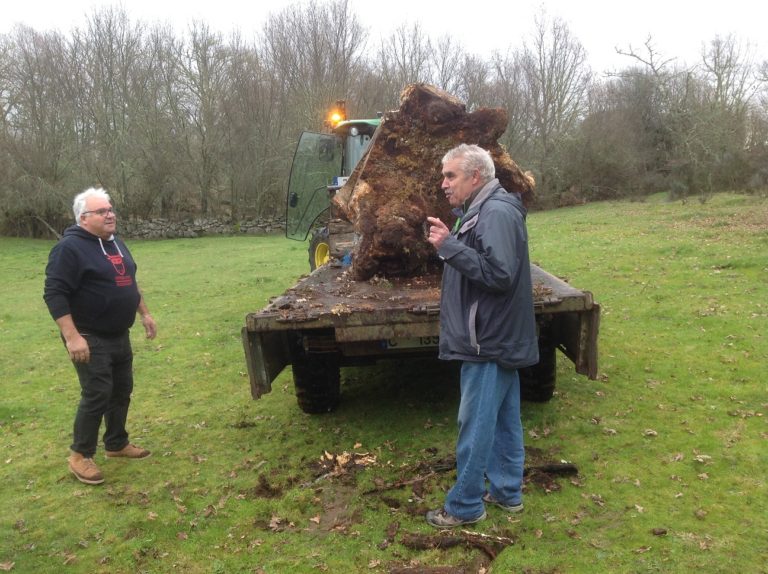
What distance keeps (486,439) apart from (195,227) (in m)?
29.2

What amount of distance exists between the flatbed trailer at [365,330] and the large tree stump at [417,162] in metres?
0.58

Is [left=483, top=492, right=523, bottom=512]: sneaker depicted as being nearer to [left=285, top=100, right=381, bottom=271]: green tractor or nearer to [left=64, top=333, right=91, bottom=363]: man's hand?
[left=64, top=333, right=91, bottom=363]: man's hand

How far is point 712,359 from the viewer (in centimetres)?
573

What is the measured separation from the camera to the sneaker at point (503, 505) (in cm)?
327

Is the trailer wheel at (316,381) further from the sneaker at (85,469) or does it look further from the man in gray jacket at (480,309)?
the man in gray jacket at (480,309)

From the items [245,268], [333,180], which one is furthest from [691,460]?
[245,268]

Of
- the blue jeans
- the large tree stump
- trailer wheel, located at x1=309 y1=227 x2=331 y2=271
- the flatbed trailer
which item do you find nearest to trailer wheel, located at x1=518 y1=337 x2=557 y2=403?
the flatbed trailer

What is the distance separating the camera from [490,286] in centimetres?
281

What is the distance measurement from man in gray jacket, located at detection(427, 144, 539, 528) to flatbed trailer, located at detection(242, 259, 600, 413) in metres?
0.79

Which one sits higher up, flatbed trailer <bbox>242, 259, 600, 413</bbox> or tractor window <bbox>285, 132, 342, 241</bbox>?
tractor window <bbox>285, 132, 342, 241</bbox>

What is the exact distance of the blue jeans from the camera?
303 cm

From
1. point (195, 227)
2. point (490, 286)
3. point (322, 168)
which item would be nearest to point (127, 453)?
point (490, 286)

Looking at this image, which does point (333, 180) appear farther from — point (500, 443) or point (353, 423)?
point (500, 443)

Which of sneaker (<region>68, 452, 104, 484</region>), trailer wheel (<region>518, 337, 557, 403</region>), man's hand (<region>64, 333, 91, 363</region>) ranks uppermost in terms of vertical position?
man's hand (<region>64, 333, 91, 363</region>)
